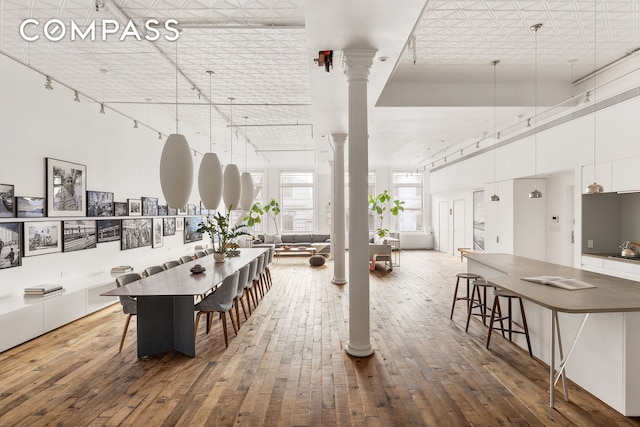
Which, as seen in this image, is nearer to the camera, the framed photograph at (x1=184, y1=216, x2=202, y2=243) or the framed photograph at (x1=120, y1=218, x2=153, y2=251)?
the framed photograph at (x1=120, y1=218, x2=153, y2=251)

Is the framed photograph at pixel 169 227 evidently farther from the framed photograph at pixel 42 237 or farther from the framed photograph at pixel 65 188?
the framed photograph at pixel 42 237

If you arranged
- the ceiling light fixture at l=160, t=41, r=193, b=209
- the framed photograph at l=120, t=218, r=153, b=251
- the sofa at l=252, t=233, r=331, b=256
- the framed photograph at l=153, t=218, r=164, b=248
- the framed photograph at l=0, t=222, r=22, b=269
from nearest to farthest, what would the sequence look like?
the ceiling light fixture at l=160, t=41, r=193, b=209 → the framed photograph at l=0, t=222, r=22, b=269 → the framed photograph at l=120, t=218, r=153, b=251 → the framed photograph at l=153, t=218, r=164, b=248 → the sofa at l=252, t=233, r=331, b=256

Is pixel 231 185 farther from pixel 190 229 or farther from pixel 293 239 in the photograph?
pixel 293 239

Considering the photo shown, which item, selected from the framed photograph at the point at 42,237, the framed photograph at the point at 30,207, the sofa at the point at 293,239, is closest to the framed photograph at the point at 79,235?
the framed photograph at the point at 42,237

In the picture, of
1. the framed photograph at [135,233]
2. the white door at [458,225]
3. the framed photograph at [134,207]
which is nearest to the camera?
the framed photograph at [135,233]

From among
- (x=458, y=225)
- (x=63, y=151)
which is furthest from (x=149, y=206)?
(x=458, y=225)

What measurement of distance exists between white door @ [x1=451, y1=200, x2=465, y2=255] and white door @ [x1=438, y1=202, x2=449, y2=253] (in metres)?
0.64

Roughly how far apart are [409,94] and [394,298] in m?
3.60

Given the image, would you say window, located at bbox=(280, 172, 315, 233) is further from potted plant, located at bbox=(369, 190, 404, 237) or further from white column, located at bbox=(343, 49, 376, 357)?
white column, located at bbox=(343, 49, 376, 357)

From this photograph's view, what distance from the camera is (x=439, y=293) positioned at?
6.66 metres

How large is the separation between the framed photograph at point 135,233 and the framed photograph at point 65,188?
1.18m

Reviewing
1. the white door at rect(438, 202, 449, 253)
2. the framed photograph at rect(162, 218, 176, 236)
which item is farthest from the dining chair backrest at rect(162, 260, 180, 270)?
the white door at rect(438, 202, 449, 253)

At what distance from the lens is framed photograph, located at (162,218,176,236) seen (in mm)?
8547

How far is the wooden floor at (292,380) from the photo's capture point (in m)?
2.63
